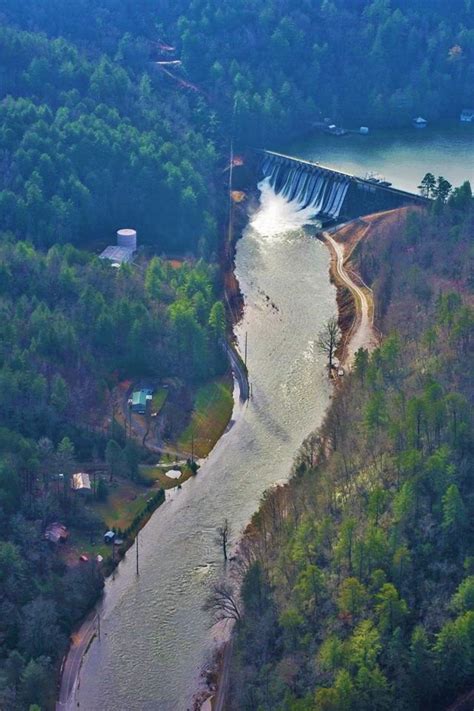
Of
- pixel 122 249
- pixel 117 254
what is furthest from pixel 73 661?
pixel 122 249

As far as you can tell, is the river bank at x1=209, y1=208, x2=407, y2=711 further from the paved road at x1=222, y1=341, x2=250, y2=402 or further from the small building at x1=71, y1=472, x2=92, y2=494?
the small building at x1=71, y1=472, x2=92, y2=494

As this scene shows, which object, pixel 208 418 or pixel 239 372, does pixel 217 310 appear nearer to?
pixel 239 372

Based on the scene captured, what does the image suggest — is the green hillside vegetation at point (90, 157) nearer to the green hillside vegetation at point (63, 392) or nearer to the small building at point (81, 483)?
the green hillside vegetation at point (63, 392)

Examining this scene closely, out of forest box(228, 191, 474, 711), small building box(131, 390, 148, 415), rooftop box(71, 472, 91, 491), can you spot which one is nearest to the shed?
small building box(131, 390, 148, 415)

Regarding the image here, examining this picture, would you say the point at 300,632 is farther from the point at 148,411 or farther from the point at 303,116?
the point at 303,116

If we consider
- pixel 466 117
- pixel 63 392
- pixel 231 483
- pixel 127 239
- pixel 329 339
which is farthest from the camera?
pixel 466 117
